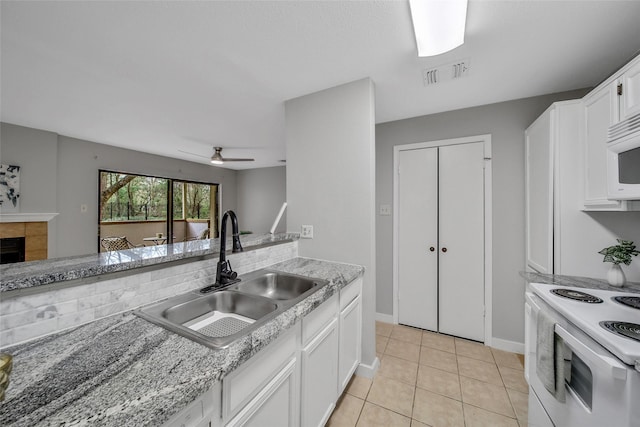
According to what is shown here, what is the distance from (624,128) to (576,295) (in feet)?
3.13

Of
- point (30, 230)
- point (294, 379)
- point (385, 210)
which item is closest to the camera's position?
point (294, 379)

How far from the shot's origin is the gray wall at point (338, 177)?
1.88 meters

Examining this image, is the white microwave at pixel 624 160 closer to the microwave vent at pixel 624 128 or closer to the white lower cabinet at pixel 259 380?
the microwave vent at pixel 624 128

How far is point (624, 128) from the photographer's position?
4.25 feet

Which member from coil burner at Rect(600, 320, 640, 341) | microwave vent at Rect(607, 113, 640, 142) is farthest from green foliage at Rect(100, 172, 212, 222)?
microwave vent at Rect(607, 113, 640, 142)

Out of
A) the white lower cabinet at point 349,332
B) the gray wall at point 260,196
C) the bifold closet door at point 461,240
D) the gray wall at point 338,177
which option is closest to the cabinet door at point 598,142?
the bifold closet door at point 461,240

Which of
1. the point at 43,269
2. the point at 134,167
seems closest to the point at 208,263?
the point at 43,269

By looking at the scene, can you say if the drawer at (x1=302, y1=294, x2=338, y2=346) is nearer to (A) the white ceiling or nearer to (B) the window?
(A) the white ceiling

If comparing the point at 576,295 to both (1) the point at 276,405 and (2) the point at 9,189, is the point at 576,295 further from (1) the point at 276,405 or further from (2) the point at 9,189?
(2) the point at 9,189

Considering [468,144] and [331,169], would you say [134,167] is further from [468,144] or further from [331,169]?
[468,144]

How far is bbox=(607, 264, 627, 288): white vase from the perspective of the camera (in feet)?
4.83

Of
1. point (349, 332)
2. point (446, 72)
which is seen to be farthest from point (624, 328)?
point (446, 72)

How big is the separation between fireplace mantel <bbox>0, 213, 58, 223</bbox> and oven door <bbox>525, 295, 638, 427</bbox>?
5.34 meters

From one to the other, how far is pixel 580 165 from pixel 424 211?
120cm
